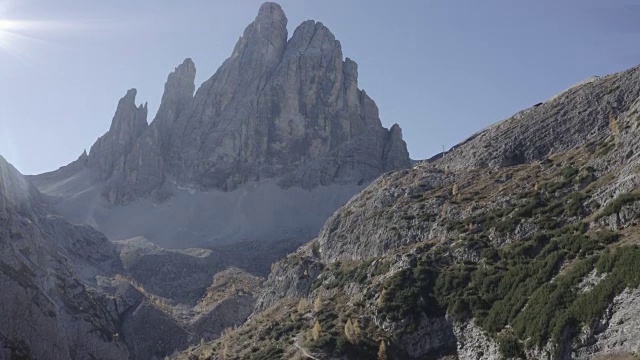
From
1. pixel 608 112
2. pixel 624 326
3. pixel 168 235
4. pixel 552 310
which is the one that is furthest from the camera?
pixel 168 235

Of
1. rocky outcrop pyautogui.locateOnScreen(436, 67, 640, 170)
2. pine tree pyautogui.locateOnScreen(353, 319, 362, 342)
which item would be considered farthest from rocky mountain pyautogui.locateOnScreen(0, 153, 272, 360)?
rocky outcrop pyautogui.locateOnScreen(436, 67, 640, 170)

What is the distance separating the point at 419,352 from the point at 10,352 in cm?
3540

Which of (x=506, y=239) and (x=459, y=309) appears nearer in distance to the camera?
(x=459, y=309)

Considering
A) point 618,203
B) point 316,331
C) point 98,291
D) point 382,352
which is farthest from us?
point 98,291

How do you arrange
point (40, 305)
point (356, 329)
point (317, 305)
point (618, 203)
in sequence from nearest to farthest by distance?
point (618, 203) → point (356, 329) → point (317, 305) → point (40, 305)

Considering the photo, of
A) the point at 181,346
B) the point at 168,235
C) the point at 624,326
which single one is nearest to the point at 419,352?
the point at 624,326

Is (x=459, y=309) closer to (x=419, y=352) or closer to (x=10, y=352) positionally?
(x=419, y=352)

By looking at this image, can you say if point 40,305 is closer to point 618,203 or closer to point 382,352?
point 382,352

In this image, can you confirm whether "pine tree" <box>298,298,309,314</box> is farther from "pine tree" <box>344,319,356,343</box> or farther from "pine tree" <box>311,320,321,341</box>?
"pine tree" <box>344,319,356,343</box>

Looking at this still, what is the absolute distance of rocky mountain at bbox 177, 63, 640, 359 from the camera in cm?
4238

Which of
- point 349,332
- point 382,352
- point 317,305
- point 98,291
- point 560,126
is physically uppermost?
point 560,126

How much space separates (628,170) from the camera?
51375 mm

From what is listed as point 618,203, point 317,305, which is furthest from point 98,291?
point 618,203

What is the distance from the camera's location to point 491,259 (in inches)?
2213
